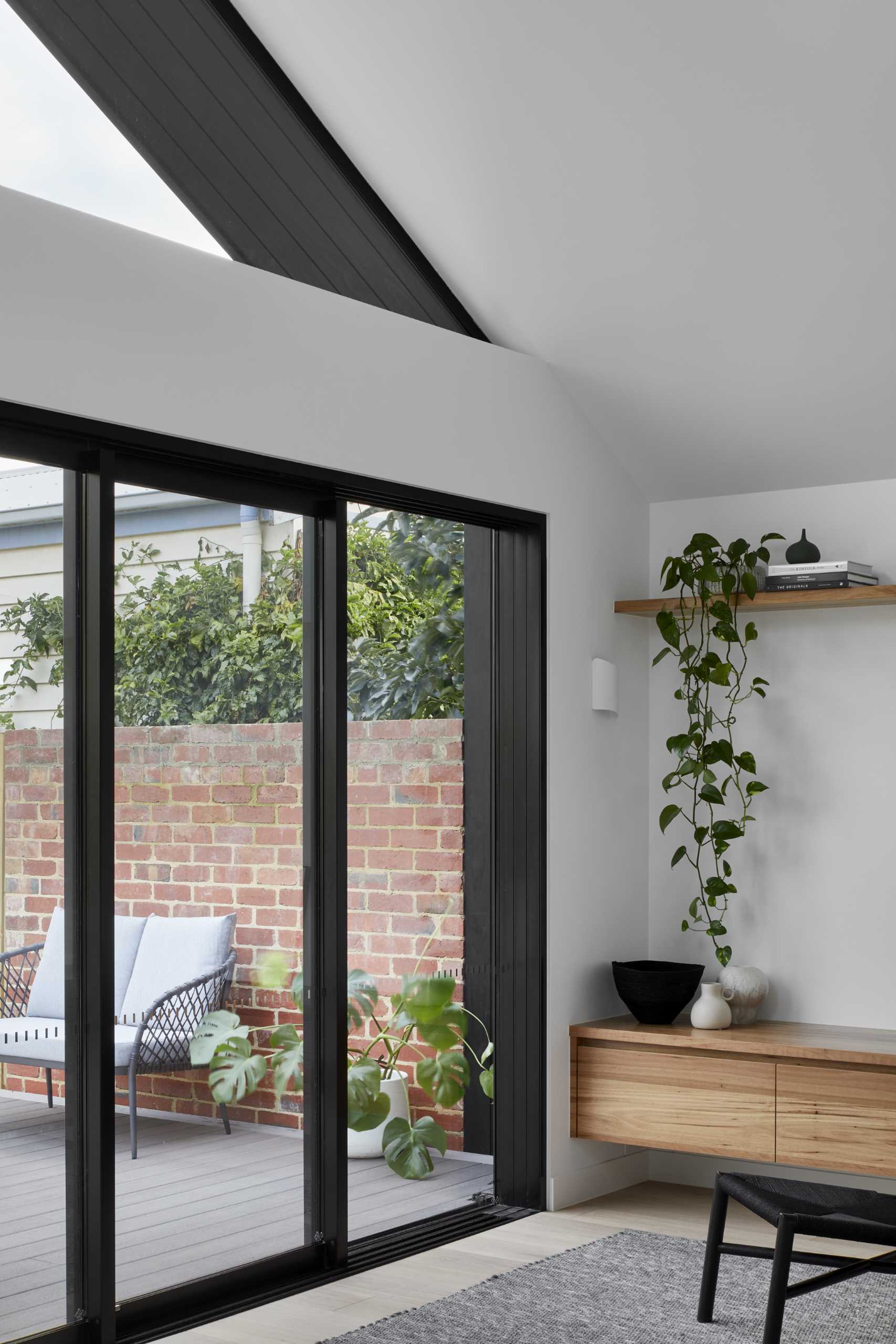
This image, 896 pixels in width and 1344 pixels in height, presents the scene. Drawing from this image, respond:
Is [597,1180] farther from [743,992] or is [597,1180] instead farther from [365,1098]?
[365,1098]

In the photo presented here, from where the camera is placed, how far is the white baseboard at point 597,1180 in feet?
15.6

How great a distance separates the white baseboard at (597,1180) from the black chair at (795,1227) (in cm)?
97

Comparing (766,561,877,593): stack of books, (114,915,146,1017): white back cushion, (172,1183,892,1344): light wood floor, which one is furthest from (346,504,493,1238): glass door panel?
(766,561,877,593): stack of books

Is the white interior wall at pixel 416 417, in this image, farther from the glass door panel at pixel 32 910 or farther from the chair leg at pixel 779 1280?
the chair leg at pixel 779 1280

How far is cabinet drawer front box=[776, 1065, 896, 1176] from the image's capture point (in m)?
4.26

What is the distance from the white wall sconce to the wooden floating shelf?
0.23 meters

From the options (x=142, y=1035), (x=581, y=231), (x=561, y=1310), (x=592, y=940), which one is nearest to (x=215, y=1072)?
(x=142, y=1035)

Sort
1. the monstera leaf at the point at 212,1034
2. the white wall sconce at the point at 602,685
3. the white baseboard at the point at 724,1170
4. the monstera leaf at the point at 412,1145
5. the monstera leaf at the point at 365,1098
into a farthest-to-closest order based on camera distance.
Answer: the white wall sconce at the point at 602,685
the white baseboard at the point at 724,1170
the monstera leaf at the point at 412,1145
the monstera leaf at the point at 365,1098
the monstera leaf at the point at 212,1034

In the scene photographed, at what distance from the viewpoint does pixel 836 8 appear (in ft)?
11.1

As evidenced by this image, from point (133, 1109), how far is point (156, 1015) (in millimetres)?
229

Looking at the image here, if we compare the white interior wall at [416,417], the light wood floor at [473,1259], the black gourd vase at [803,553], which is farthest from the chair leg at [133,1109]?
the black gourd vase at [803,553]

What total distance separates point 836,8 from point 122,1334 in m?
3.49

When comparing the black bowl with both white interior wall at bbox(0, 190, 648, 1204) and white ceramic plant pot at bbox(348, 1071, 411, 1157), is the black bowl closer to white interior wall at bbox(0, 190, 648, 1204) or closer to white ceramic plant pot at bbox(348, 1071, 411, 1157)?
white interior wall at bbox(0, 190, 648, 1204)

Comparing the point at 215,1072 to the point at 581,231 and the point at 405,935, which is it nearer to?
the point at 405,935
